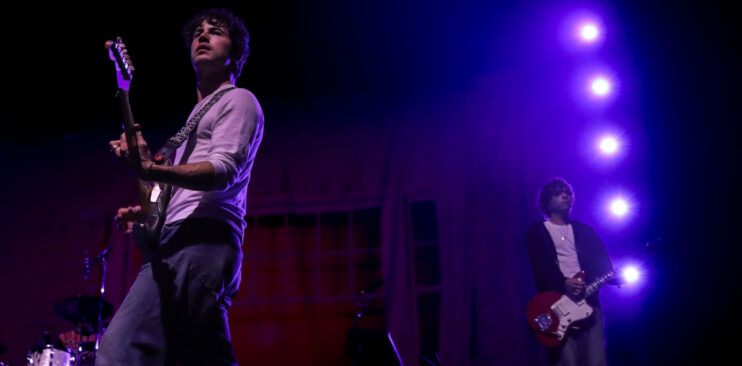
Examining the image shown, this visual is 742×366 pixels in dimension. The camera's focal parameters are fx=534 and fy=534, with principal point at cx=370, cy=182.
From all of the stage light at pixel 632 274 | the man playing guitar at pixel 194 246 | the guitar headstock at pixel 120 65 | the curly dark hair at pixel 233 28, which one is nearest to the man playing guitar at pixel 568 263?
the stage light at pixel 632 274

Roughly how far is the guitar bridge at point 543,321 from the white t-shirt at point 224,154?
349 centimetres

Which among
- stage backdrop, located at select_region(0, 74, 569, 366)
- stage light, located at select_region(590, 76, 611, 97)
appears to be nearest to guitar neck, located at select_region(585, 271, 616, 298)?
stage backdrop, located at select_region(0, 74, 569, 366)

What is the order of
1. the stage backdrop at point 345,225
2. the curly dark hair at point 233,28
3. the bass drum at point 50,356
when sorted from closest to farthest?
the curly dark hair at point 233,28, the bass drum at point 50,356, the stage backdrop at point 345,225

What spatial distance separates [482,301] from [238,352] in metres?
3.03

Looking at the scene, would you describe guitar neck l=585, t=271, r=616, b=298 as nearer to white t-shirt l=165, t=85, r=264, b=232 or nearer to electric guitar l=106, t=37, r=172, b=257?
white t-shirt l=165, t=85, r=264, b=232

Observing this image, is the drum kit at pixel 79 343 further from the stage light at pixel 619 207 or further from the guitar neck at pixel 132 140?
the stage light at pixel 619 207

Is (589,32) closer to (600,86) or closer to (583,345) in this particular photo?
(600,86)

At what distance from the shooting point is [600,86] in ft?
20.4

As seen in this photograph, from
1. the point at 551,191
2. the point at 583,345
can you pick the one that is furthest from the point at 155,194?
the point at 551,191

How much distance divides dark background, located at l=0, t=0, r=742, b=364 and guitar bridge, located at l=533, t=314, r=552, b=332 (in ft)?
5.18

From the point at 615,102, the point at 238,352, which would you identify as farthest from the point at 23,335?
the point at 615,102

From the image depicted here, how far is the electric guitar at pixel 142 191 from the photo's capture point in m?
1.73

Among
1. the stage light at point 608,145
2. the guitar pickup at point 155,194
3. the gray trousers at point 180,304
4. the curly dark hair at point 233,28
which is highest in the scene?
the stage light at point 608,145

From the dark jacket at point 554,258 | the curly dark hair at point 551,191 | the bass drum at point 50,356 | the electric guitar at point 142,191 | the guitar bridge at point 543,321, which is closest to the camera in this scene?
the electric guitar at point 142,191
